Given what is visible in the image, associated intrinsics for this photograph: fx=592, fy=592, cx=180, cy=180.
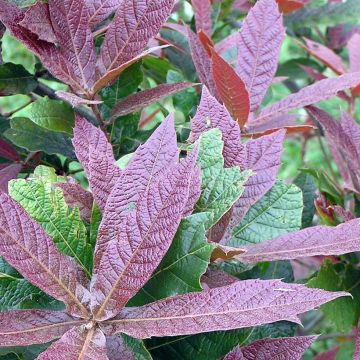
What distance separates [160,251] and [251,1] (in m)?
0.87

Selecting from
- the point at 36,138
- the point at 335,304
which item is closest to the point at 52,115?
the point at 36,138

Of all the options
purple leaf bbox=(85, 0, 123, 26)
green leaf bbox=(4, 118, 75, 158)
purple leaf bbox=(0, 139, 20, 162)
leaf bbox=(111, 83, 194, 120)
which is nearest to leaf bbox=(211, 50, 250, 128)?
leaf bbox=(111, 83, 194, 120)

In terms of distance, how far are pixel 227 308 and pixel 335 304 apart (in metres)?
0.39

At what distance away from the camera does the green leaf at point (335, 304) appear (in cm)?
93

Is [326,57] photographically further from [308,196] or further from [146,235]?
[146,235]

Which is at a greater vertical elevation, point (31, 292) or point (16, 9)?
point (16, 9)

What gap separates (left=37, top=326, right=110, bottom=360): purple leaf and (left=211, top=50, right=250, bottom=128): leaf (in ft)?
1.44

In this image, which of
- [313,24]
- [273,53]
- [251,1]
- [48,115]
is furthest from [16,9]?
[313,24]

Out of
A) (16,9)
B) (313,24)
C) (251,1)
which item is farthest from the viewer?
(313,24)

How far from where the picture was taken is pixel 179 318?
0.63 m

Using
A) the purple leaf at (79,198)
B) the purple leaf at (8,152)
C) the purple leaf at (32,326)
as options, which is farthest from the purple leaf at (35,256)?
the purple leaf at (8,152)

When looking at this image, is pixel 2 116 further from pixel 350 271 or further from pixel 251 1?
pixel 350 271

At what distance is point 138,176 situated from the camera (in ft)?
2.31

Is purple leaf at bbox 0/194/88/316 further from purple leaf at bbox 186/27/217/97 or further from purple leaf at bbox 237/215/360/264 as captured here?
purple leaf at bbox 186/27/217/97
